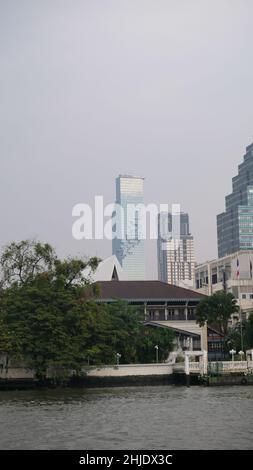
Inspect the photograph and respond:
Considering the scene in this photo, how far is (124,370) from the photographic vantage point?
68.8 metres

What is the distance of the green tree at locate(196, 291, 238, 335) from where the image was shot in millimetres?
80312

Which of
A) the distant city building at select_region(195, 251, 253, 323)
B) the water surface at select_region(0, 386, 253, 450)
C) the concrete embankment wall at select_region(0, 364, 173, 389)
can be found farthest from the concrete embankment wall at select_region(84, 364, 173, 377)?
the distant city building at select_region(195, 251, 253, 323)

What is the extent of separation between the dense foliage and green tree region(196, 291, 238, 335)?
32.2ft

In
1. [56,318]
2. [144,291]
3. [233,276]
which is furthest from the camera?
[233,276]

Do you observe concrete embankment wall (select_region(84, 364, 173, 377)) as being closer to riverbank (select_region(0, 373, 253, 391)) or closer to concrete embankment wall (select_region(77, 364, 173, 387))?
concrete embankment wall (select_region(77, 364, 173, 387))

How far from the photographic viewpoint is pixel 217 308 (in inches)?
3172

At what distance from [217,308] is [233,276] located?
49.4 metres

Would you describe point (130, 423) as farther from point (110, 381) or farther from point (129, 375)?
point (129, 375)

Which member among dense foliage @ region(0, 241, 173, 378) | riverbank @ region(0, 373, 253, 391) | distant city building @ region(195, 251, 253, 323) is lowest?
riverbank @ region(0, 373, 253, 391)

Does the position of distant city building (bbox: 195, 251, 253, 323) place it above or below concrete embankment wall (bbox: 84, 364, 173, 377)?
above

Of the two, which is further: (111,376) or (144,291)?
(144,291)

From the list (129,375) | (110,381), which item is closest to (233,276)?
(129,375)

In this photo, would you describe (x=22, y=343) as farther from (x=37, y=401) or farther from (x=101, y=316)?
(x=37, y=401)
